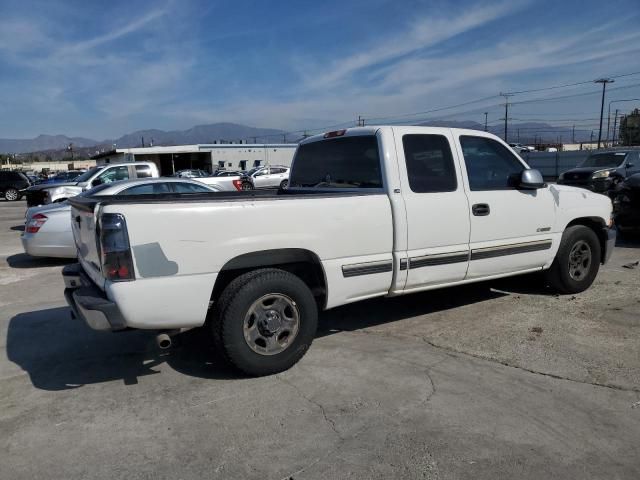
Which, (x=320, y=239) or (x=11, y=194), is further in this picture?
(x=11, y=194)

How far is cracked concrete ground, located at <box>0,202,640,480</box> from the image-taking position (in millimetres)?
2871

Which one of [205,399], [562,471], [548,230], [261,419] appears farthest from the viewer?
[548,230]

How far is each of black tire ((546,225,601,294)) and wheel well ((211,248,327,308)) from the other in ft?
10.2

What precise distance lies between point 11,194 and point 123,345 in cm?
3082

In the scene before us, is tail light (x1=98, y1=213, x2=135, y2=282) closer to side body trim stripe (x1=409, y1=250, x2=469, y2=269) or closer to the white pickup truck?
the white pickup truck

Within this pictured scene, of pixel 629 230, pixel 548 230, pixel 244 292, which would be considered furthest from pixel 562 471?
pixel 629 230

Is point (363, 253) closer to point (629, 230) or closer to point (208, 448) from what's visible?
point (208, 448)

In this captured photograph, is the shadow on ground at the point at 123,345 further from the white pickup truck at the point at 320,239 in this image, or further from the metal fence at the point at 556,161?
the metal fence at the point at 556,161

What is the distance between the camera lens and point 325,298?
4234 mm

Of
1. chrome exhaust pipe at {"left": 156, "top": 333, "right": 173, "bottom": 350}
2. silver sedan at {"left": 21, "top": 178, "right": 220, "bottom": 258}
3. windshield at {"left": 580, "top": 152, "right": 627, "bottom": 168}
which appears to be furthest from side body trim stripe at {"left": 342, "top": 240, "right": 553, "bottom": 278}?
windshield at {"left": 580, "top": 152, "right": 627, "bottom": 168}

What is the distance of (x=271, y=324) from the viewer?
3.92 m

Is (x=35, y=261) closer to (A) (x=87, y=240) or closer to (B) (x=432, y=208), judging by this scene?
(A) (x=87, y=240)

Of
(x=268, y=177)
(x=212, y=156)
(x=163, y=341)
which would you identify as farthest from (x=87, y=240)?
(x=212, y=156)

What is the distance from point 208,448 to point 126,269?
1.27 metres
